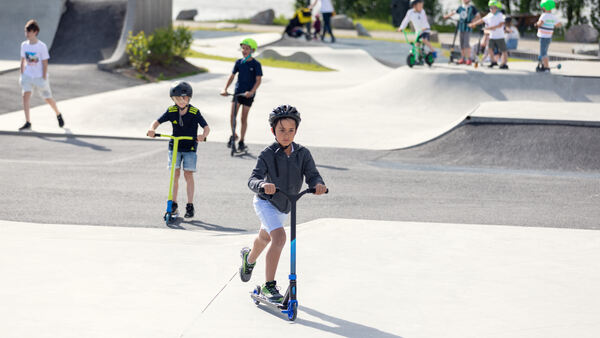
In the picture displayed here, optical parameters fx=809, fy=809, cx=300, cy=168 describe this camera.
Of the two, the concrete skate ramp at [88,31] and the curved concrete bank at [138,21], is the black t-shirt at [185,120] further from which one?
the concrete skate ramp at [88,31]

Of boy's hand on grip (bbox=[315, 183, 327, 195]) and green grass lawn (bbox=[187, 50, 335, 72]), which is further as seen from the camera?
green grass lawn (bbox=[187, 50, 335, 72])

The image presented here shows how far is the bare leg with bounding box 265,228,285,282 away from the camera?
5.69m

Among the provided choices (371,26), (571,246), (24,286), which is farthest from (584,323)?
(371,26)

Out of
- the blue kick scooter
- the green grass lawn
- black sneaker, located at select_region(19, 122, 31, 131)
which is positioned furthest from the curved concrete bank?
the blue kick scooter

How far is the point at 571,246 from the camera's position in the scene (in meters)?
7.77

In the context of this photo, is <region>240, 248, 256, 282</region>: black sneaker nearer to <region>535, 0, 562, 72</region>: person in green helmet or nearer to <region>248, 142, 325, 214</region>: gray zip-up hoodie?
<region>248, 142, 325, 214</region>: gray zip-up hoodie

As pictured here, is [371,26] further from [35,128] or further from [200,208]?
[200,208]

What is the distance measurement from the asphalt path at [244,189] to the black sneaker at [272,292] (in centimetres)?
296

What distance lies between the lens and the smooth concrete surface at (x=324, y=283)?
5453 mm

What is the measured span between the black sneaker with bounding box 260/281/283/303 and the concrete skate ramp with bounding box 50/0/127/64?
20264mm

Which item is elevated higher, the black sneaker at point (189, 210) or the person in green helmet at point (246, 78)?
the person in green helmet at point (246, 78)

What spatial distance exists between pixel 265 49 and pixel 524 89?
44.0 feet

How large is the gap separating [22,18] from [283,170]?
24.5m

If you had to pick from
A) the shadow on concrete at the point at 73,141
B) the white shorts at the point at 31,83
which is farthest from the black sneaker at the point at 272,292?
the white shorts at the point at 31,83
